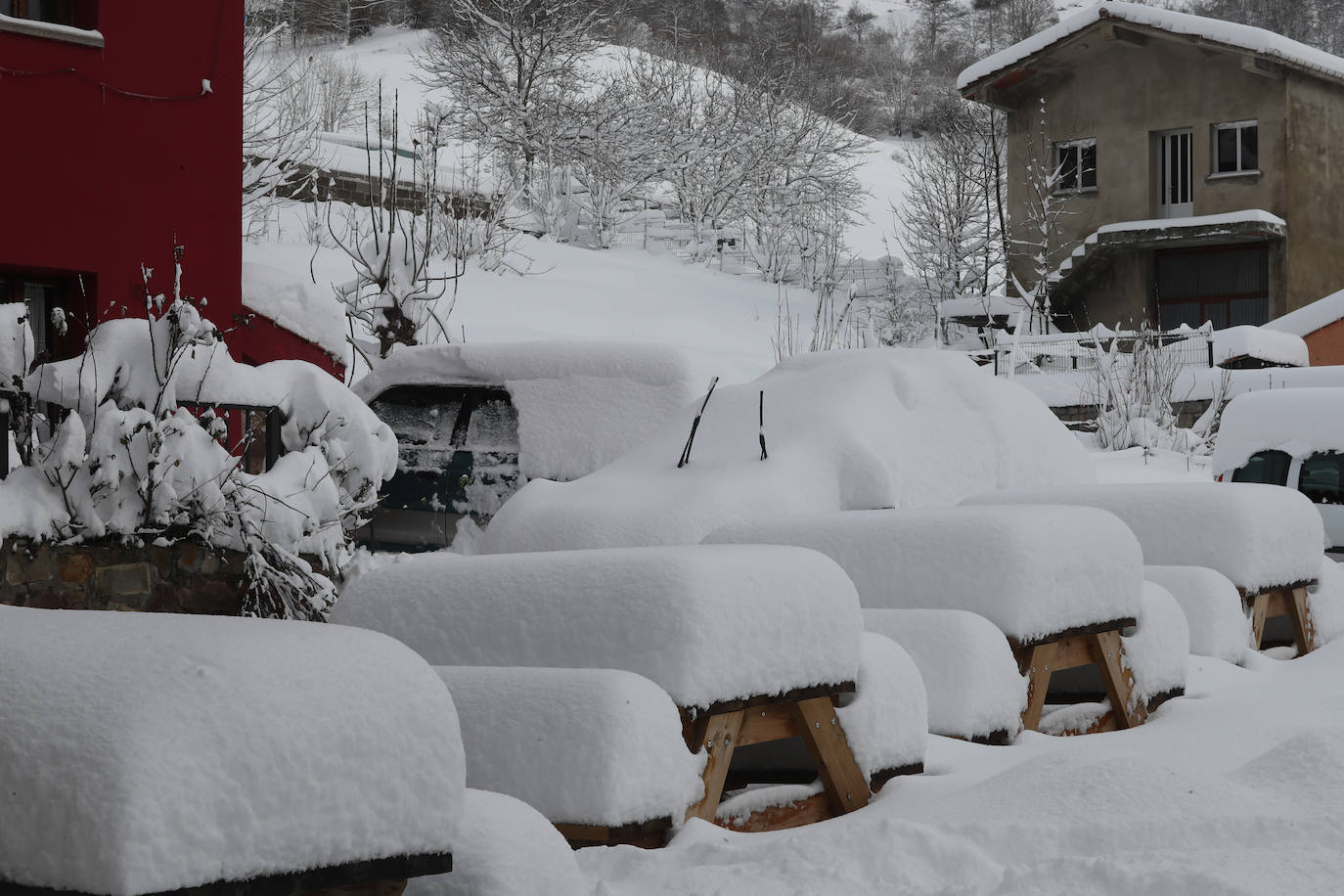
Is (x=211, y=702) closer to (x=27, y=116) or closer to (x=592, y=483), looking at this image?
(x=592, y=483)

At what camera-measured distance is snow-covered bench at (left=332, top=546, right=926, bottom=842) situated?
4082 millimetres

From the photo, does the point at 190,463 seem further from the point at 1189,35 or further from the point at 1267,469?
the point at 1189,35

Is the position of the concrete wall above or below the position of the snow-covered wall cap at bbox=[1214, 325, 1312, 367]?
above

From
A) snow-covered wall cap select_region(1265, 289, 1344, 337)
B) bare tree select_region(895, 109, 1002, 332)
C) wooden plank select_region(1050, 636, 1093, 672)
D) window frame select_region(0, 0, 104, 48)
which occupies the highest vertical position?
bare tree select_region(895, 109, 1002, 332)

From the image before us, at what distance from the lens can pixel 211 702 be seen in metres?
2.43

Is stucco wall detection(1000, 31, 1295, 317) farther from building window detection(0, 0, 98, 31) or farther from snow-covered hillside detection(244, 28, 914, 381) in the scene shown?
building window detection(0, 0, 98, 31)

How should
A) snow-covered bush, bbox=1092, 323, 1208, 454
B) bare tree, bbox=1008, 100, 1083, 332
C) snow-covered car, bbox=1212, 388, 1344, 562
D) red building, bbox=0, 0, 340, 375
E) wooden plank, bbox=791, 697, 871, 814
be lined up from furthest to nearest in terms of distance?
1. bare tree, bbox=1008, 100, 1083, 332
2. snow-covered bush, bbox=1092, 323, 1208, 454
3. snow-covered car, bbox=1212, 388, 1344, 562
4. red building, bbox=0, 0, 340, 375
5. wooden plank, bbox=791, 697, 871, 814

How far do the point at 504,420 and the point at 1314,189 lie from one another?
24.5 m

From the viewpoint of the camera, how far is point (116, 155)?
10234mm

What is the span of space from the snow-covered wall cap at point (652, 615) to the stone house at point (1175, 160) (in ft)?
86.6

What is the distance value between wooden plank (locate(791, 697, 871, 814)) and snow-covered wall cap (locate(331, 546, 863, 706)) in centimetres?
11

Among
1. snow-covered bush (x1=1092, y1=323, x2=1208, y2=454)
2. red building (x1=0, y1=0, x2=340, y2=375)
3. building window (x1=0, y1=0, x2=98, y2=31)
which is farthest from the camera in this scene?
snow-covered bush (x1=1092, y1=323, x2=1208, y2=454)

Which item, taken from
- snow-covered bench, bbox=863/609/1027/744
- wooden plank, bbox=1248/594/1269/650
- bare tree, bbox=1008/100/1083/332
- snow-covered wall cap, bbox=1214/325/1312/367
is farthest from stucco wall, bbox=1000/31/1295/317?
snow-covered bench, bbox=863/609/1027/744

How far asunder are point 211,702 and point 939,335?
29.6m
